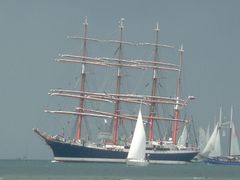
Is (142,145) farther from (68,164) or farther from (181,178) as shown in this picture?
(181,178)

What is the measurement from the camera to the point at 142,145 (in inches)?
7146

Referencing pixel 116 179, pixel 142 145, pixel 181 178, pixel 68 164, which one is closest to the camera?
pixel 116 179

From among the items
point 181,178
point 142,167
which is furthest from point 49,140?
point 181,178

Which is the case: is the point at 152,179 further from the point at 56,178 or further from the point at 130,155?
the point at 130,155

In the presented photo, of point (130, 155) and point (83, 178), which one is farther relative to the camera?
point (130, 155)

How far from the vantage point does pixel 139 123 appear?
597ft

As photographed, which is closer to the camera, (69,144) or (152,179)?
(152,179)

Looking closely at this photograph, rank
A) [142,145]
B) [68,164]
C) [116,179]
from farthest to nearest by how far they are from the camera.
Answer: [68,164]
[142,145]
[116,179]

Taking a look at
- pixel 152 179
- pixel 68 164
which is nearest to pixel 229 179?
pixel 152 179

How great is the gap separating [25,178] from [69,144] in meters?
65.7

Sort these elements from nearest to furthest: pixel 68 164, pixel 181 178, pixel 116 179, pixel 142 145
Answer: pixel 116 179 → pixel 181 178 → pixel 142 145 → pixel 68 164

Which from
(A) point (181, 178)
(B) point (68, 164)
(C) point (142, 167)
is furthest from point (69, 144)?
(A) point (181, 178)

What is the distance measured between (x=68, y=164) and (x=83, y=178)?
216 feet

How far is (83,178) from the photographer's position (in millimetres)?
132750
